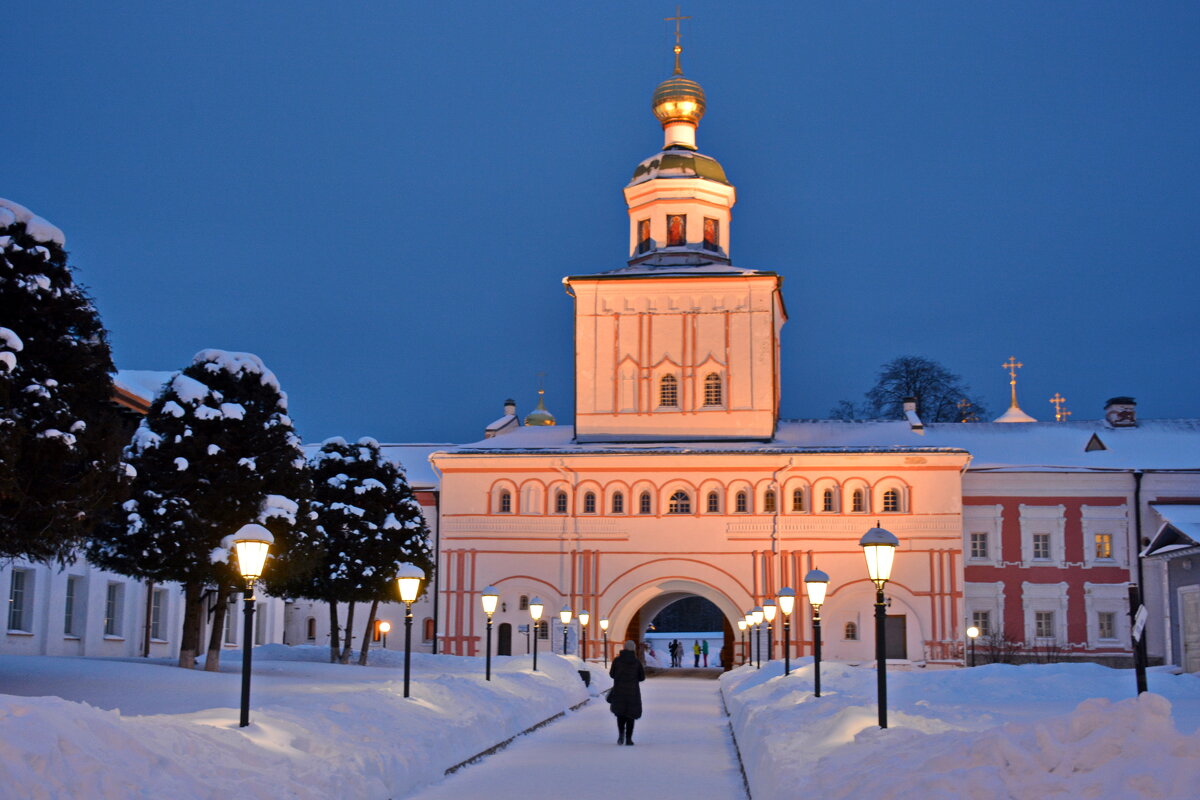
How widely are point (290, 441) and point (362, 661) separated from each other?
12437mm

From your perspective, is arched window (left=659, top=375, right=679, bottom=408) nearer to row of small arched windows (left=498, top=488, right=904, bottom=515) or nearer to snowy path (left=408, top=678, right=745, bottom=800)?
row of small arched windows (left=498, top=488, right=904, bottom=515)

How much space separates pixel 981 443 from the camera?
54.0 metres

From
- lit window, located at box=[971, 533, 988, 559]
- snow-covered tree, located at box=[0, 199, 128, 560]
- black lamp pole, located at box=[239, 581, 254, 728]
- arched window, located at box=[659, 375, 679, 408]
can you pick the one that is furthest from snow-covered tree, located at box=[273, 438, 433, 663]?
lit window, located at box=[971, 533, 988, 559]

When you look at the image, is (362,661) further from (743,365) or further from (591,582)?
(743,365)

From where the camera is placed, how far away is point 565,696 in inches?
1030

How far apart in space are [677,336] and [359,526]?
1928cm

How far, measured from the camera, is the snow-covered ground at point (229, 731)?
28.2ft

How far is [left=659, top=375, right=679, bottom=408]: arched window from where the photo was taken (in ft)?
169

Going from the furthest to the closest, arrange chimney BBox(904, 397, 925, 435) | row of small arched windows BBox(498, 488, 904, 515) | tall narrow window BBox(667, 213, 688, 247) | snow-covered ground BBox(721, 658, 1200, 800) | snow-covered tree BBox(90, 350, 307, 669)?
chimney BBox(904, 397, 925, 435), tall narrow window BBox(667, 213, 688, 247), row of small arched windows BBox(498, 488, 904, 515), snow-covered tree BBox(90, 350, 307, 669), snow-covered ground BBox(721, 658, 1200, 800)

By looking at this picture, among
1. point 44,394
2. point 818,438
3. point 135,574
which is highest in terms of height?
point 818,438

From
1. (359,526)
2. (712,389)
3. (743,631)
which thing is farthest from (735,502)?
(359,526)

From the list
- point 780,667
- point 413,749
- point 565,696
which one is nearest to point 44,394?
point 413,749

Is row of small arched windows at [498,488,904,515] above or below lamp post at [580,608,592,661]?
above

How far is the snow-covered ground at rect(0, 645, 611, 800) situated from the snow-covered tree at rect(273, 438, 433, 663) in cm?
968
